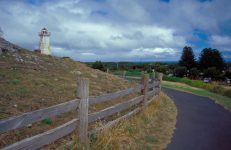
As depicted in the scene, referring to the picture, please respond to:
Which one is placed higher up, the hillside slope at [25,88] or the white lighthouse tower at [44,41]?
the white lighthouse tower at [44,41]

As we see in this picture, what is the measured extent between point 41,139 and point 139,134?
414 centimetres

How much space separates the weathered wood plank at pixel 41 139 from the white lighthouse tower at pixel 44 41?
21.6 meters

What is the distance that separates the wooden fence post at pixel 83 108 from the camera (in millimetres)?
5941

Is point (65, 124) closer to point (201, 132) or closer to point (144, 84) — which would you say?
point (201, 132)

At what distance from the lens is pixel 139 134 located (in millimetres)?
8336

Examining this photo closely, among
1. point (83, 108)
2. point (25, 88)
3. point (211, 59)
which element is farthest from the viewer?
point (211, 59)

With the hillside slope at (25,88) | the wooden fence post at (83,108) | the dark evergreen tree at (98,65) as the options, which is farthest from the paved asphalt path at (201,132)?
the dark evergreen tree at (98,65)

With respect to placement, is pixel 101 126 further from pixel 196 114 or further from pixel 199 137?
pixel 196 114

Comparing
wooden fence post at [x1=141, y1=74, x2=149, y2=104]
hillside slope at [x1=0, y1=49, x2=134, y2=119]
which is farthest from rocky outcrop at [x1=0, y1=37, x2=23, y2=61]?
wooden fence post at [x1=141, y1=74, x2=149, y2=104]

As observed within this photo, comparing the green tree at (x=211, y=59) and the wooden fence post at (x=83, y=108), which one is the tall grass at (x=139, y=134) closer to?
the wooden fence post at (x=83, y=108)

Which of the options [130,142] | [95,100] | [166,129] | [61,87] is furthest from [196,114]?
[95,100]

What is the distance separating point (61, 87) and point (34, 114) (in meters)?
8.57

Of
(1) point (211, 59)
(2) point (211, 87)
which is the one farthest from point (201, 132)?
(1) point (211, 59)

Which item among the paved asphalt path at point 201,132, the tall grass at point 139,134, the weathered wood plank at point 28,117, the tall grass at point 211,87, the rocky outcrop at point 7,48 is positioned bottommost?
the tall grass at point 211,87
